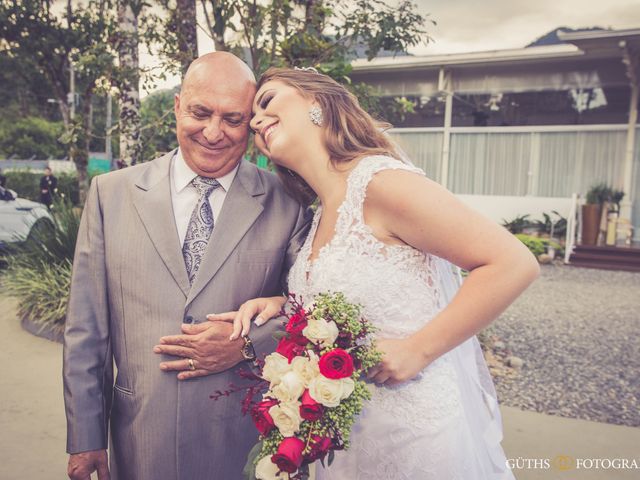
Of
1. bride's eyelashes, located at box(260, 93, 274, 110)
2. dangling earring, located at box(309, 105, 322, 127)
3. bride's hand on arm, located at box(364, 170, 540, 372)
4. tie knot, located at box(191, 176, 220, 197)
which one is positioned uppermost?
bride's eyelashes, located at box(260, 93, 274, 110)

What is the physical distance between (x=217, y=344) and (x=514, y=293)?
1.00 m

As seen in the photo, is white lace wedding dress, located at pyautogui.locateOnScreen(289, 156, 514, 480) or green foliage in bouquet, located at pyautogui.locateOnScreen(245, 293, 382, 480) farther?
white lace wedding dress, located at pyautogui.locateOnScreen(289, 156, 514, 480)

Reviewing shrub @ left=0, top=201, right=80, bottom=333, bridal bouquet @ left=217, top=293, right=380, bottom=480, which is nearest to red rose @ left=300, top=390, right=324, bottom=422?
bridal bouquet @ left=217, top=293, right=380, bottom=480

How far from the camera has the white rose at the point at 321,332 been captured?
1511mm

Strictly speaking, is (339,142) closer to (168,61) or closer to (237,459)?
(237,459)

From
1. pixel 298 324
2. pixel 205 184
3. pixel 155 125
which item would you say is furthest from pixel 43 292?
pixel 298 324

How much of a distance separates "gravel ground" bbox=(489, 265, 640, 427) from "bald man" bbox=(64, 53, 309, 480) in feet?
12.2

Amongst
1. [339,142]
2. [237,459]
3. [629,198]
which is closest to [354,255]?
[339,142]

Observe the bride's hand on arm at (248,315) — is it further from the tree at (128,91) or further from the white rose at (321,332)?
the tree at (128,91)

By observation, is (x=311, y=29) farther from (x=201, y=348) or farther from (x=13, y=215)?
(x=13, y=215)

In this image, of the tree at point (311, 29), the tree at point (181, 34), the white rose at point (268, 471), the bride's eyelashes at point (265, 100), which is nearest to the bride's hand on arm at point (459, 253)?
the white rose at point (268, 471)

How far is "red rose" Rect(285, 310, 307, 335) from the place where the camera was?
1.61 metres

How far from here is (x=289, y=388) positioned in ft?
4.96

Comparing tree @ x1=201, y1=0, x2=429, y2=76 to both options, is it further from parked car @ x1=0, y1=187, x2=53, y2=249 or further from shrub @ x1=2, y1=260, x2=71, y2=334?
parked car @ x1=0, y1=187, x2=53, y2=249
